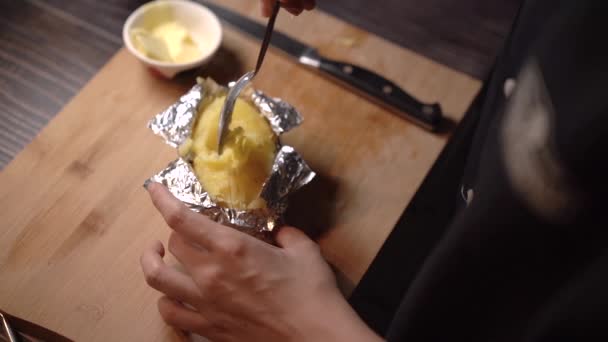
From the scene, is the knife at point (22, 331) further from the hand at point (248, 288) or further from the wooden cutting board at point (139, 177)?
the hand at point (248, 288)

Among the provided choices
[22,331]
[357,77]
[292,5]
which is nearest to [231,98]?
[292,5]

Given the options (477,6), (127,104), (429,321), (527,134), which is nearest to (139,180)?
(127,104)

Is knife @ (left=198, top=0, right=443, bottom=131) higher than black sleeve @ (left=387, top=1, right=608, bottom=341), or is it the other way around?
black sleeve @ (left=387, top=1, right=608, bottom=341)

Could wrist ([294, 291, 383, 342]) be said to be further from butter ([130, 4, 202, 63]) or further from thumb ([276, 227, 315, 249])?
butter ([130, 4, 202, 63])

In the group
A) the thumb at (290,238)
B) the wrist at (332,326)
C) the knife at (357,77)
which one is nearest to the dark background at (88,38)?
the knife at (357,77)

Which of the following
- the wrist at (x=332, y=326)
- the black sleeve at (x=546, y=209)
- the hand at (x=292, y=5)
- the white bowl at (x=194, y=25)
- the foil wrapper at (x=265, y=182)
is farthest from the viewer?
the white bowl at (x=194, y=25)

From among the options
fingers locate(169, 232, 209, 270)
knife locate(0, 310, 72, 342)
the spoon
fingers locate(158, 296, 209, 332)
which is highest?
the spoon

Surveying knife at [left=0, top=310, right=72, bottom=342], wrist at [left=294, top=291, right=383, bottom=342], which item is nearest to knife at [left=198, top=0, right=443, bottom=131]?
wrist at [left=294, top=291, right=383, bottom=342]

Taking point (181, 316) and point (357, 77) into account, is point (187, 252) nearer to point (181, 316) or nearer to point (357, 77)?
point (181, 316)
